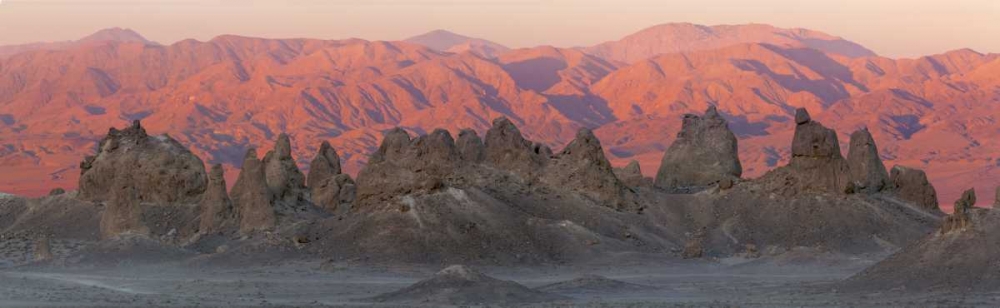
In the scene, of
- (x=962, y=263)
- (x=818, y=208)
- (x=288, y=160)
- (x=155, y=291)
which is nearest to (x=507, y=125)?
(x=288, y=160)

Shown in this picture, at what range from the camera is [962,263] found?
53.8 metres

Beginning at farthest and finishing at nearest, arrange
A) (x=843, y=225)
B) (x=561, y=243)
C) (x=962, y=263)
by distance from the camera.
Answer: (x=843, y=225) → (x=561, y=243) → (x=962, y=263)

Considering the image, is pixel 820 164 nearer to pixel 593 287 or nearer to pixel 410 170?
pixel 410 170

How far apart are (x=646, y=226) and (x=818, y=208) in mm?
9731

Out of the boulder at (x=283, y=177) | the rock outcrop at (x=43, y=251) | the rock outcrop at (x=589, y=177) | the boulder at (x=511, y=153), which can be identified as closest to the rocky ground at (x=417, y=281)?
the rock outcrop at (x=43, y=251)

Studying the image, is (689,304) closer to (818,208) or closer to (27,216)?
(818,208)

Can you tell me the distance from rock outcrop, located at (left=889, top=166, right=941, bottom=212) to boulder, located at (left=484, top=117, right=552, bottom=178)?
70.5 feet

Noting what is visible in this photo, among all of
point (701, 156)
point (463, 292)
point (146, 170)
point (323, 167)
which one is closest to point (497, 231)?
point (146, 170)

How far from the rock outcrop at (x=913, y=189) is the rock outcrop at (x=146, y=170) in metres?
42.1

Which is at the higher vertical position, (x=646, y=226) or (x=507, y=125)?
(x=507, y=125)

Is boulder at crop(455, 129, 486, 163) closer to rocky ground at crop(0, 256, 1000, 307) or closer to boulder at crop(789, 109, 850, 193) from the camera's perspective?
rocky ground at crop(0, 256, 1000, 307)

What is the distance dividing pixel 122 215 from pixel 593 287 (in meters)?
29.9

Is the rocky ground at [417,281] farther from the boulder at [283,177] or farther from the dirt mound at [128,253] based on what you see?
the boulder at [283,177]

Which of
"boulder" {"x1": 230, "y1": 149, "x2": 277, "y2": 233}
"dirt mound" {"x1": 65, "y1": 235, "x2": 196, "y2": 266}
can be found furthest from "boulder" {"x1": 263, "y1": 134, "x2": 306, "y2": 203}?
"dirt mound" {"x1": 65, "y1": 235, "x2": 196, "y2": 266}
